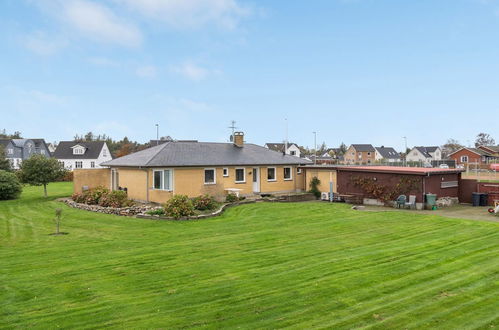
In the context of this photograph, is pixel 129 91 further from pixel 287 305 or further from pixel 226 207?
pixel 287 305

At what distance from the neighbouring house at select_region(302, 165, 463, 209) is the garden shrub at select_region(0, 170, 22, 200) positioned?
23.1m

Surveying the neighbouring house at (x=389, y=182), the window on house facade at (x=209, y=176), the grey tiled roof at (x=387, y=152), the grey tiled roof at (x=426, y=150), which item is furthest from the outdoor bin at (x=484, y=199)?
the grey tiled roof at (x=387, y=152)

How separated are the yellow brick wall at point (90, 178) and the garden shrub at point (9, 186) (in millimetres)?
5987

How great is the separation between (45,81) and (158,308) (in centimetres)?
2613

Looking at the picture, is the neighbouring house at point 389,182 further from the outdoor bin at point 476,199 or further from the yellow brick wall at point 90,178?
the yellow brick wall at point 90,178

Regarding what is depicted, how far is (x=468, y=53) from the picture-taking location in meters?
26.5

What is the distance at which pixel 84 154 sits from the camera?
6856 centimetres

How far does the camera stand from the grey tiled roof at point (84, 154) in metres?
68.1

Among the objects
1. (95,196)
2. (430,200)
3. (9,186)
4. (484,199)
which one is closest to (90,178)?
(95,196)

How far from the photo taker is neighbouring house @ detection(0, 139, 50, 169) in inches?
2761

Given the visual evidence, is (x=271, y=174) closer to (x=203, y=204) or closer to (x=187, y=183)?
(x=187, y=183)

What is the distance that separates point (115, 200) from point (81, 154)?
51569 mm

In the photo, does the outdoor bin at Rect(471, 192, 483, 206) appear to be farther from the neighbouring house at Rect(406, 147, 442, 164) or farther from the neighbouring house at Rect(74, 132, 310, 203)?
the neighbouring house at Rect(406, 147, 442, 164)

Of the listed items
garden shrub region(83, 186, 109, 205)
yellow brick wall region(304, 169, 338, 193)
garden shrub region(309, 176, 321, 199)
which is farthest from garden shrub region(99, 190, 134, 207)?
yellow brick wall region(304, 169, 338, 193)
